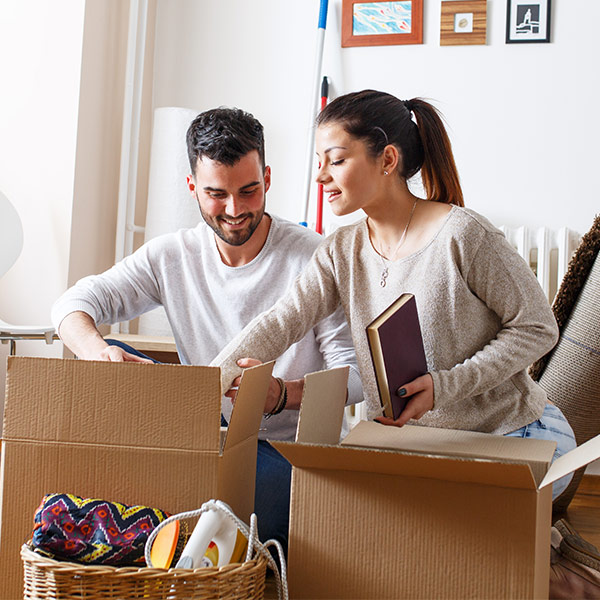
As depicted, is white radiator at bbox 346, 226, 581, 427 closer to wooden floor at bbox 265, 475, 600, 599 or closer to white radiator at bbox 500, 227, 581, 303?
→ white radiator at bbox 500, 227, 581, 303

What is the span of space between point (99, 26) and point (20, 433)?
1721mm

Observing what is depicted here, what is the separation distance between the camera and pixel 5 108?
2.23m

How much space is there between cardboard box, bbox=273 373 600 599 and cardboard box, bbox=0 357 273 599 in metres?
→ 0.14

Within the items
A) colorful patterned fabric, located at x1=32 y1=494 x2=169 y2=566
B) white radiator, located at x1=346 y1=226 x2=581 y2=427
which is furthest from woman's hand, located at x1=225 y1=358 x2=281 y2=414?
white radiator, located at x1=346 y1=226 x2=581 y2=427

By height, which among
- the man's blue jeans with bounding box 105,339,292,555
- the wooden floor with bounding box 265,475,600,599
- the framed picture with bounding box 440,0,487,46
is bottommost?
the wooden floor with bounding box 265,475,600,599

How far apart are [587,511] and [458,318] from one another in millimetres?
1005

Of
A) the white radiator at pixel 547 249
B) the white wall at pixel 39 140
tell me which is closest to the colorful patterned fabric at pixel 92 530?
the white wall at pixel 39 140

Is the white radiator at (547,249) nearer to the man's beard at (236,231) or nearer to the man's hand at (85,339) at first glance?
the man's beard at (236,231)

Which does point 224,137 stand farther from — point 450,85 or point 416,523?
point 450,85

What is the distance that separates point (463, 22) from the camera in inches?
93.1

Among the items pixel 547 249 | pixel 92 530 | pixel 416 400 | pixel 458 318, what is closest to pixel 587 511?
pixel 547 249

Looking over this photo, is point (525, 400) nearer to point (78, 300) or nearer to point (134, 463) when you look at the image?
point (134, 463)

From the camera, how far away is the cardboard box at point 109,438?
0.92 meters

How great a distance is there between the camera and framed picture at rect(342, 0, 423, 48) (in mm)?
2387
